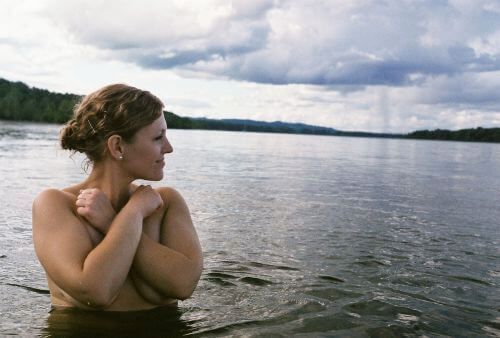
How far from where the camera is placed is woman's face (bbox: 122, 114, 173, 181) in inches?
135

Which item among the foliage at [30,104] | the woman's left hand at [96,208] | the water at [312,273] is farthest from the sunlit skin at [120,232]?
the foliage at [30,104]

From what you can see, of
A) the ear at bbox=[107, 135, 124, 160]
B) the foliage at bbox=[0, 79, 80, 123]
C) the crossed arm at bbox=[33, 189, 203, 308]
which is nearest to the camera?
the crossed arm at bbox=[33, 189, 203, 308]

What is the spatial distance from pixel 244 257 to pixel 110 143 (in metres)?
3.95

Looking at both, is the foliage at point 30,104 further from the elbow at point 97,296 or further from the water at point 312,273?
the elbow at point 97,296

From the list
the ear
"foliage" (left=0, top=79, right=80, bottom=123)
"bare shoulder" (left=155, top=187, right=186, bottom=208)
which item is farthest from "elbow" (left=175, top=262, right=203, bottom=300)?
"foliage" (left=0, top=79, right=80, bottom=123)

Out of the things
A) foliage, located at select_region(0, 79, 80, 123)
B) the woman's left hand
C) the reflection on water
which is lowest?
the reflection on water

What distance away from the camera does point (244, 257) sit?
705 centimetres

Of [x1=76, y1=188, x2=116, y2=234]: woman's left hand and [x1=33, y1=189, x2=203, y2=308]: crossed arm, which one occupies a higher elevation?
[x1=76, y1=188, x2=116, y2=234]: woman's left hand

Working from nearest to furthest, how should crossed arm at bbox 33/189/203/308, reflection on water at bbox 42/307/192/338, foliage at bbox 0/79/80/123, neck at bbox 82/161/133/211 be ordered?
crossed arm at bbox 33/189/203/308
neck at bbox 82/161/133/211
reflection on water at bbox 42/307/192/338
foliage at bbox 0/79/80/123

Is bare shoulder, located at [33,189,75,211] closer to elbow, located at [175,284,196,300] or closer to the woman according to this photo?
the woman

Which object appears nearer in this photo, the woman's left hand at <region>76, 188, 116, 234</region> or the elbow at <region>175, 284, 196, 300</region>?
the woman's left hand at <region>76, 188, 116, 234</region>

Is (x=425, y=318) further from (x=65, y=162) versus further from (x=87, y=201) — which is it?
(x=65, y=162)

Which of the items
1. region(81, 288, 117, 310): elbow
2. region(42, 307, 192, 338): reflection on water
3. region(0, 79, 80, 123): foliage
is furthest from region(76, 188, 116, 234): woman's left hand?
region(0, 79, 80, 123): foliage

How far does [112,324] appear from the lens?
3.91 metres
